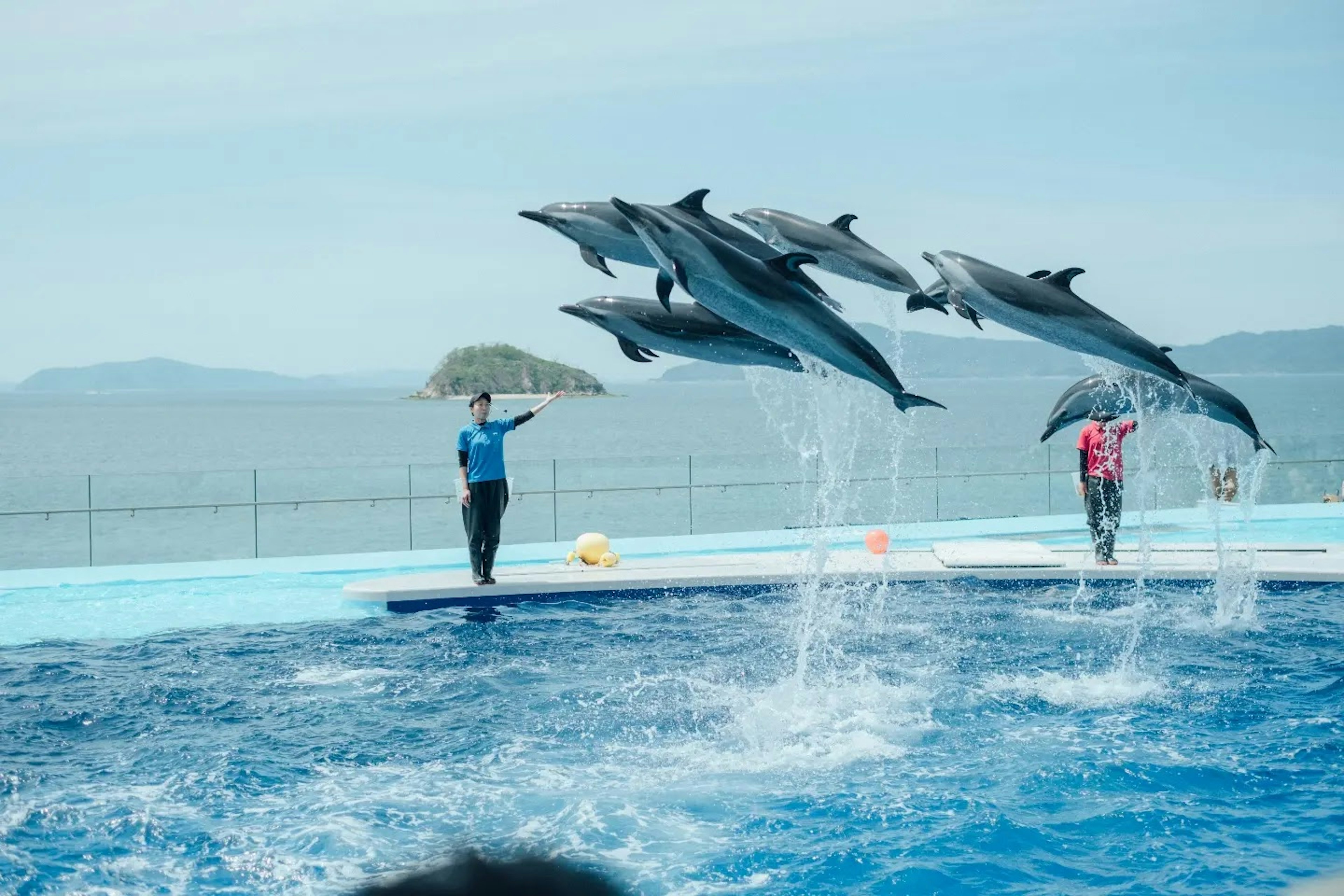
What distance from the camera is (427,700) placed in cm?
761

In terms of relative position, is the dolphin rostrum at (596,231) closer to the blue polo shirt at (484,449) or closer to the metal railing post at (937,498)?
the blue polo shirt at (484,449)

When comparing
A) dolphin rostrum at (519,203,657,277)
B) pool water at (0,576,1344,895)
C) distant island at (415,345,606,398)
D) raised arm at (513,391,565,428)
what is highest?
distant island at (415,345,606,398)

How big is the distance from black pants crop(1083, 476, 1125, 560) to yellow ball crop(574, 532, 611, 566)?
440 centimetres

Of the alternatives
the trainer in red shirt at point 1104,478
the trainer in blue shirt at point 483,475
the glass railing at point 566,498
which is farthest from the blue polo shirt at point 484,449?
the trainer in red shirt at point 1104,478

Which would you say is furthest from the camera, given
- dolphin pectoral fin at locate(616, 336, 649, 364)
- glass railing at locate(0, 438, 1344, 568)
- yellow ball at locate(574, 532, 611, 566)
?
glass railing at locate(0, 438, 1344, 568)

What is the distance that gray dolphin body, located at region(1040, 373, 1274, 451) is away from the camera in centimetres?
655

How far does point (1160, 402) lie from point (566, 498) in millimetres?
9904

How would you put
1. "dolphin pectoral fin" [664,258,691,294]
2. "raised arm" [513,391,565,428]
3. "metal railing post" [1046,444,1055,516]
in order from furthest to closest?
"metal railing post" [1046,444,1055,516] < "raised arm" [513,391,565,428] < "dolphin pectoral fin" [664,258,691,294]

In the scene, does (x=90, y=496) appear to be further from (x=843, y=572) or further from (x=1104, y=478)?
(x=1104, y=478)

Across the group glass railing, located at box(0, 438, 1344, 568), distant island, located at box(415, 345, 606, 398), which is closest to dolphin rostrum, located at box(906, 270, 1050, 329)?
glass railing, located at box(0, 438, 1344, 568)

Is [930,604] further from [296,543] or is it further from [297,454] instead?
[297,454]

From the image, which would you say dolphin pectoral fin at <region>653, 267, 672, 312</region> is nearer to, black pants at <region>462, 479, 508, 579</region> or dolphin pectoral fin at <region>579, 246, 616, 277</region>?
dolphin pectoral fin at <region>579, 246, 616, 277</region>

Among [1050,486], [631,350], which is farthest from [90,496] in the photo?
[1050,486]

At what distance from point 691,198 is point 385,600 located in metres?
6.27
